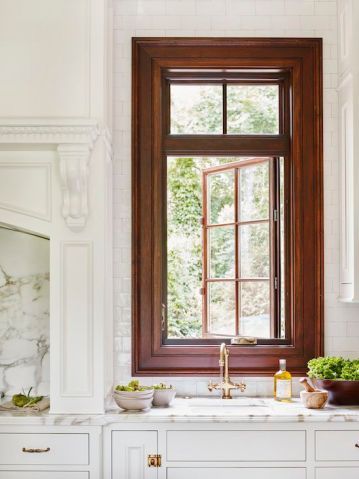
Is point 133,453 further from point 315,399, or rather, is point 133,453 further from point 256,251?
point 256,251

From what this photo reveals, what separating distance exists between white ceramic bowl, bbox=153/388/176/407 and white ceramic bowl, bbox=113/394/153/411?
0.34 ft

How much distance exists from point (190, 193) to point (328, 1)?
1370mm

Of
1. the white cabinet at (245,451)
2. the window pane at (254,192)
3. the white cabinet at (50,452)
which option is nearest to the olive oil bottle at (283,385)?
the white cabinet at (245,451)

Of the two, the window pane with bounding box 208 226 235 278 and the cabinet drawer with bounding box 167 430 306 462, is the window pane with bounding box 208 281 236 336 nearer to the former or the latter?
the window pane with bounding box 208 226 235 278

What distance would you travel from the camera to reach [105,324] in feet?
11.9

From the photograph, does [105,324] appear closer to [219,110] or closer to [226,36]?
[219,110]

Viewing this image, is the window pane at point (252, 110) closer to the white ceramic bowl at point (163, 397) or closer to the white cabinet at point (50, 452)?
the white ceramic bowl at point (163, 397)

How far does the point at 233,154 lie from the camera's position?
4059 millimetres

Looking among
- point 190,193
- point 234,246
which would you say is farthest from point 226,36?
point 234,246

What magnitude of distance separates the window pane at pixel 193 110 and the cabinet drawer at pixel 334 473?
1990 mm

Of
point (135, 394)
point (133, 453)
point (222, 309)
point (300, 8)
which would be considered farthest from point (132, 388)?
point (300, 8)

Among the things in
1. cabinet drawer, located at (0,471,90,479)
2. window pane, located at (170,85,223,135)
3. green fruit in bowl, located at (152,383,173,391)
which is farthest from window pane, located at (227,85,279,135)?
cabinet drawer, located at (0,471,90,479)

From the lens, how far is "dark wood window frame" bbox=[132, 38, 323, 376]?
398cm

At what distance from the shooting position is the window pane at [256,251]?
13.6 feet
